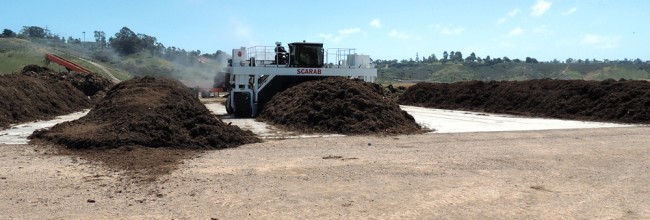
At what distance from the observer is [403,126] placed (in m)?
15.3

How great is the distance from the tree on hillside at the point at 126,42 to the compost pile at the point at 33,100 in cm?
6239

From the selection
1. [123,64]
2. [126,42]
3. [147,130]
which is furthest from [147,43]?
[147,130]

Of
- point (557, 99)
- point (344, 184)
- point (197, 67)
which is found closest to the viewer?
point (344, 184)

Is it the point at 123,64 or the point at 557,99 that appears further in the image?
the point at 123,64

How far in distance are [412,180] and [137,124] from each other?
20.3 feet

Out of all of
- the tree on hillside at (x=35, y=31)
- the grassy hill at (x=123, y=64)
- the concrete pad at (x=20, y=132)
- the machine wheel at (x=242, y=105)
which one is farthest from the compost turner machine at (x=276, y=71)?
the tree on hillside at (x=35, y=31)

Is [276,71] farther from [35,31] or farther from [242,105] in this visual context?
[35,31]

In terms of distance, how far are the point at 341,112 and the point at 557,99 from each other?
12038 millimetres

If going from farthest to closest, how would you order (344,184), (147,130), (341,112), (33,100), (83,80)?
(83,80), (33,100), (341,112), (147,130), (344,184)

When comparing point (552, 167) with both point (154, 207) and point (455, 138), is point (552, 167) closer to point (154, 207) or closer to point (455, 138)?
point (455, 138)

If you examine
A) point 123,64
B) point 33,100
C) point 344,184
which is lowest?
point 344,184

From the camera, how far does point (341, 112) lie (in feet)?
50.9

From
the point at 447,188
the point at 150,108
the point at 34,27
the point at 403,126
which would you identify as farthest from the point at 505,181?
the point at 34,27

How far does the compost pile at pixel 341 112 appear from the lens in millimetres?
14867
